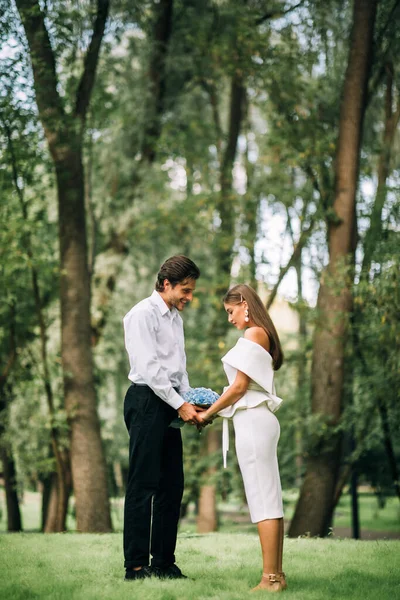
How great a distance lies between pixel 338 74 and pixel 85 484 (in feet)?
25.2

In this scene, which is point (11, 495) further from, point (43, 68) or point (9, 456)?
point (43, 68)

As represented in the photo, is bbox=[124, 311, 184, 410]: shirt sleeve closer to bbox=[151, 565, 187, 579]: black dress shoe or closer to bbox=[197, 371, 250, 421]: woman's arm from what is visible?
bbox=[197, 371, 250, 421]: woman's arm

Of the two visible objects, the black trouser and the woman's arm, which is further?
the black trouser

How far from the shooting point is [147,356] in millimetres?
5102

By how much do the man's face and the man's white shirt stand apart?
2.2 inches

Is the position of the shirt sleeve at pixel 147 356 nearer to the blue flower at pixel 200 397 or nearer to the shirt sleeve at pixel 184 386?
the blue flower at pixel 200 397

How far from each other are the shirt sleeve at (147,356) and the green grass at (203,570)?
115cm

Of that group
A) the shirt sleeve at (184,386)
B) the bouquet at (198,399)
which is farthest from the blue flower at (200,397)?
the shirt sleeve at (184,386)

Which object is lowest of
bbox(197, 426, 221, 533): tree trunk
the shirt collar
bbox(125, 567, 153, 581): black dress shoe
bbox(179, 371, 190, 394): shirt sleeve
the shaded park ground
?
bbox(197, 426, 221, 533): tree trunk

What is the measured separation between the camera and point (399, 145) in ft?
51.1

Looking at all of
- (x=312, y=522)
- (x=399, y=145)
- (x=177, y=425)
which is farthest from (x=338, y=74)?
(x=177, y=425)

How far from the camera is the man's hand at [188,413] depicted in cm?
509

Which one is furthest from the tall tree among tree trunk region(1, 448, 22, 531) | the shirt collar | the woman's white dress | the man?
tree trunk region(1, 448, 22, 531)

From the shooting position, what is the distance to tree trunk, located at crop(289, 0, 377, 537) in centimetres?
1153
